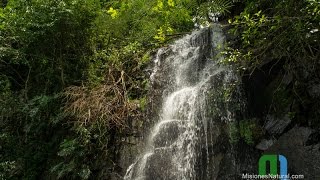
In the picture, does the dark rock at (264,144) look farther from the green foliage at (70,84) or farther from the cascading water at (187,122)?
the green foliage at (70,84)

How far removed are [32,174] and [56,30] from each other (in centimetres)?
326

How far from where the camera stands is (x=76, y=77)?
306 inches

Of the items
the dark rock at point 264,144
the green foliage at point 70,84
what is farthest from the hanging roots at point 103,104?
the dark rock at point 264,144

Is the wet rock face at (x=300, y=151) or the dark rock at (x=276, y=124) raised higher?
the dark rock at (x=276, y=124)

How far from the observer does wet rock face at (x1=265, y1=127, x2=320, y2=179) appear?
4.96 meters

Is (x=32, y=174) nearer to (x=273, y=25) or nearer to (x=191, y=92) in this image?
(x=191, y=92)

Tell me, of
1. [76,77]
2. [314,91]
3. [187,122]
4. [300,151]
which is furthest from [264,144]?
[76,77]

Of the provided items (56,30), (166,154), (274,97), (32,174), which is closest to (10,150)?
(32,174)

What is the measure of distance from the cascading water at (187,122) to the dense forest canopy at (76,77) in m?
0.54

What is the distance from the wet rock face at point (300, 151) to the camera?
4.96 m

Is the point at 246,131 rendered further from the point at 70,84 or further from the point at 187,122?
the point at 70,84

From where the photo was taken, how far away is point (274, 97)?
5598mm

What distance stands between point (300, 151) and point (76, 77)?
5.09m

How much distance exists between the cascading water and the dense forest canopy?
0.54 metres
